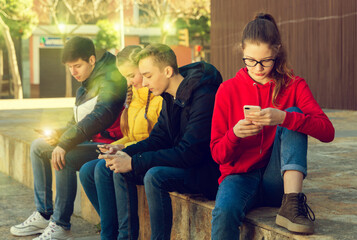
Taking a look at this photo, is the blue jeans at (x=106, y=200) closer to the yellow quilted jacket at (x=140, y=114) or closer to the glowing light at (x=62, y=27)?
the yellow quilted jacket at (x=140, y=114)

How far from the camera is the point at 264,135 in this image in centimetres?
323

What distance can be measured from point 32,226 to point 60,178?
55 centimetres

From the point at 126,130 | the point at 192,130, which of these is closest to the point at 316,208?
the point at 192,130

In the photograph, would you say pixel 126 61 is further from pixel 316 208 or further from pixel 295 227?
pixel 295 227

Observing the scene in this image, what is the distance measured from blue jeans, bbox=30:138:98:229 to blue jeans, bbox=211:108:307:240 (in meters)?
1.78

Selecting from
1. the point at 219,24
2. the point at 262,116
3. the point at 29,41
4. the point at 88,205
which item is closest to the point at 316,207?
the point at 262,116

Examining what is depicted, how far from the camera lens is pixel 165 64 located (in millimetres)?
3666

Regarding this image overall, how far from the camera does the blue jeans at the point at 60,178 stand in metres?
4.61

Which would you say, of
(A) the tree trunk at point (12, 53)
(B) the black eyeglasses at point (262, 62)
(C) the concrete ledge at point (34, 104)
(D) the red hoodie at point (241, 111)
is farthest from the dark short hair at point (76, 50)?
(A) the tree trunk at point (12, 53)

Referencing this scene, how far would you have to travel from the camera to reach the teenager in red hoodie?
2.93 meters

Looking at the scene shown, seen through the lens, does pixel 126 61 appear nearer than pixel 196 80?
No

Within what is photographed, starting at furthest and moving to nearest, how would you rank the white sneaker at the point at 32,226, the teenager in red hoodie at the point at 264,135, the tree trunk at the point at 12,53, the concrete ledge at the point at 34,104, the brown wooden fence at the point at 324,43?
the tree trunk at the point at 12,53, the concrete ledge at the point at 34,104, the brown wooden fence at the point at 324,43, the white sneaker at the point at 32,226, the teenager in red hoodie at the point at 264,135

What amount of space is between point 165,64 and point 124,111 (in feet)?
3.02

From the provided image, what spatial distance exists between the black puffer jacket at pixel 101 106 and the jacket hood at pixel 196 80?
3.67 ft
